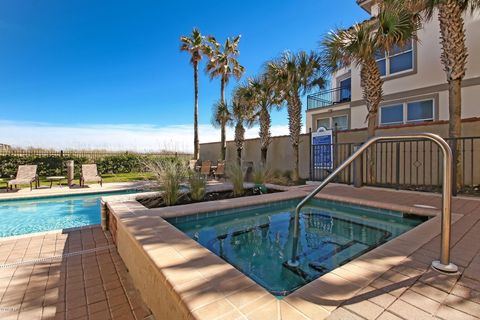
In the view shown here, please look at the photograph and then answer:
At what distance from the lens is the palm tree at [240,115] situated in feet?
40.8

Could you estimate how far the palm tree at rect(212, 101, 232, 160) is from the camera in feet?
46.1

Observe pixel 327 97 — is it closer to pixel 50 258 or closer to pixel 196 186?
pixel 196 186

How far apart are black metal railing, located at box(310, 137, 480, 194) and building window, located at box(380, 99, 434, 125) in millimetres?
4046

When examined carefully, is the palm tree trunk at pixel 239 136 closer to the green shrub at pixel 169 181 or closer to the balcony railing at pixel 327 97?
the balcony railing at pixel 327 97

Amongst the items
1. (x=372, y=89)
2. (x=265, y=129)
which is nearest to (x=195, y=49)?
(x=265, y=129)

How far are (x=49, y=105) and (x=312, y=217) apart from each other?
84.4 ft

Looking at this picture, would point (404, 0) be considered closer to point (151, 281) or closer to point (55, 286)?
point (151, 281)

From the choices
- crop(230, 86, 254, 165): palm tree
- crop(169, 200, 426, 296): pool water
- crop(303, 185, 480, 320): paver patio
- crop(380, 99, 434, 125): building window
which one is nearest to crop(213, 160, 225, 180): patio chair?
crop(230, 86, 254, 165): palm tree

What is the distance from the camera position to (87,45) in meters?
11.6

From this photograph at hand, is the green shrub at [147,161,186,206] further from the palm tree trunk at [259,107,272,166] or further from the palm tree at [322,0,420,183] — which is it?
the palm tree trunk at [259,107,272,166]

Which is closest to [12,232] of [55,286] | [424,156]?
[55,286]

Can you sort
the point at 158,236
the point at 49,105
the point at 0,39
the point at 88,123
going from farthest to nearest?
the point at 88,123
the point at 49,105
the point at 0,39
the point at 158,236

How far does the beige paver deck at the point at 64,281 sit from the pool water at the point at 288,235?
1192mm

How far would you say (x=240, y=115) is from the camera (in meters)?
13.3
